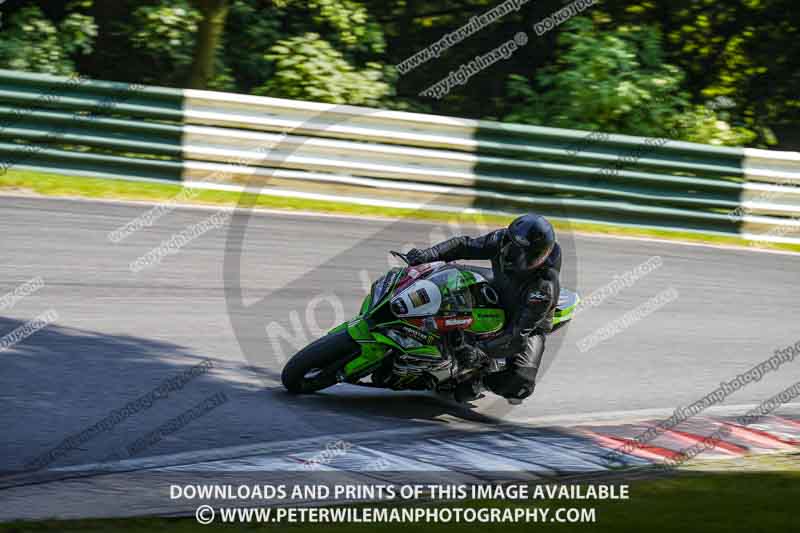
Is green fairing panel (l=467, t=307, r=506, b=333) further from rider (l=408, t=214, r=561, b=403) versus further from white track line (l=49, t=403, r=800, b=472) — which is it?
white track line (l=49, t=403, r=800, b=472)

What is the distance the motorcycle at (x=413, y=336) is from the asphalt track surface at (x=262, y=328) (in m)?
0.29

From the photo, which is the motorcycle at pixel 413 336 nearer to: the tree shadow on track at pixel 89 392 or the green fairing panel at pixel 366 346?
the green fairing panel at pixel 366 346

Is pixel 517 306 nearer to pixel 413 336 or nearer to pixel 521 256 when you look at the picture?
pixel 521 256

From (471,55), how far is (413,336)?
13.7 metres

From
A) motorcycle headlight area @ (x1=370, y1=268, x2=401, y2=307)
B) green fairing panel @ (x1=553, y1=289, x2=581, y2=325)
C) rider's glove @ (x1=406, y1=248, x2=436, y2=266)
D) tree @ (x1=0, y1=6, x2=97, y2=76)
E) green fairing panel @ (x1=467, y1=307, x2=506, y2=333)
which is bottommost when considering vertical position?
tree @ (x1=0, y1=6, x2=97, y2=76)

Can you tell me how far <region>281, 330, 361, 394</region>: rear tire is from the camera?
8.05m

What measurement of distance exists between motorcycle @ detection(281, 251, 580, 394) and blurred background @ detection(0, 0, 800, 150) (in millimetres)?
9296

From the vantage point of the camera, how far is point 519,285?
327 inches

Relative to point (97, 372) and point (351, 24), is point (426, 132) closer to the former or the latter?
point (351, 24)

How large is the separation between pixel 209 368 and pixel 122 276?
2350 mm

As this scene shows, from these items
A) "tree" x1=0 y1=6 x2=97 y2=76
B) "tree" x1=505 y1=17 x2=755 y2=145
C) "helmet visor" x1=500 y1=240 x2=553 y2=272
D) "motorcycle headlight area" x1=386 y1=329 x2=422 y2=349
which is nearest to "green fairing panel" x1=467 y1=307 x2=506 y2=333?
"helmet visor" x1=500 y1=240 x2=553 y2=272

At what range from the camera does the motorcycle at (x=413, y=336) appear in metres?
8.04

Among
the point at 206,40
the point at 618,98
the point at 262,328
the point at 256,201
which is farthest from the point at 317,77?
the point at 262,328

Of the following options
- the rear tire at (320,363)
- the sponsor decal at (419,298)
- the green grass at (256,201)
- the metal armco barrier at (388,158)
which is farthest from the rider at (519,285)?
the metal armco barrier at (388,158)
